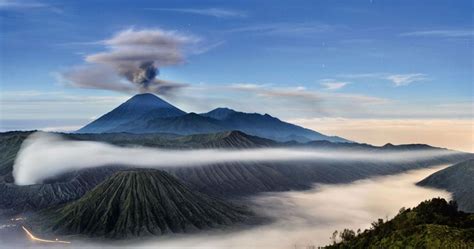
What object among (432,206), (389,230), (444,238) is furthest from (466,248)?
(432,206)

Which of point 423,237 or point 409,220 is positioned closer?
point 423,237

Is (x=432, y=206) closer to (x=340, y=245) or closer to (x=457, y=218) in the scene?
(x=457, y=218)

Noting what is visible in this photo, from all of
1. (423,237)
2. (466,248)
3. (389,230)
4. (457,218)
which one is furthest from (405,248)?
(457,218)

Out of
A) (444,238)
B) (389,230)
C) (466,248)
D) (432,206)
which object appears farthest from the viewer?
(432,206)

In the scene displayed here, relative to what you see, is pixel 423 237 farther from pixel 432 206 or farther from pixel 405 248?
pixel 432 206

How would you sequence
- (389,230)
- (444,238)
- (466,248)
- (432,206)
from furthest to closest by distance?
(432,206) → (389,230) → (444,238) → (466,248)

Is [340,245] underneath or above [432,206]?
underneath
